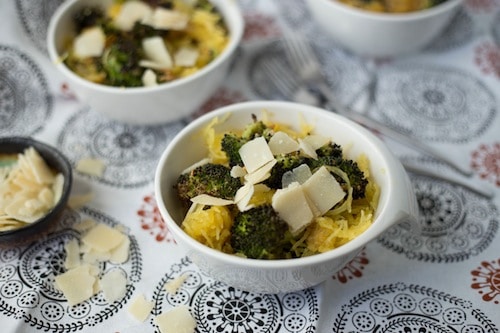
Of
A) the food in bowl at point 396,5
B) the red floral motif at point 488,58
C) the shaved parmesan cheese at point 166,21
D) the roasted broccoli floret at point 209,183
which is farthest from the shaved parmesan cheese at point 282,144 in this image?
the red floral motif at point 488,58

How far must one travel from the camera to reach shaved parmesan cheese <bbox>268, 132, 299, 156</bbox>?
1494mm

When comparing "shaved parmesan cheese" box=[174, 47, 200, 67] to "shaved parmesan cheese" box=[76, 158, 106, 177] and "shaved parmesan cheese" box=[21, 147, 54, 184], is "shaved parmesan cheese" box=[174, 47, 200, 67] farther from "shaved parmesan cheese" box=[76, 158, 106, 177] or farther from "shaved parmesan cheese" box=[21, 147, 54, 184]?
"shaved parmesan cheese" box=[21, 147, 54, 184]

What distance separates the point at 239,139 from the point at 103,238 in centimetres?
45

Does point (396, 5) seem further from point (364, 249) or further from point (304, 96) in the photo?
point (364, 249)

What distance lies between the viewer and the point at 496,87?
2117mm

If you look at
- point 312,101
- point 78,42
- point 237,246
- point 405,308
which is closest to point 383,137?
point 312,101

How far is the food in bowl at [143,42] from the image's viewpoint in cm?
188

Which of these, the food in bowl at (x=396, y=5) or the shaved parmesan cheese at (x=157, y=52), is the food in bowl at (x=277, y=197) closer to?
the shaved parmesan cheese at (x=157, y=52)

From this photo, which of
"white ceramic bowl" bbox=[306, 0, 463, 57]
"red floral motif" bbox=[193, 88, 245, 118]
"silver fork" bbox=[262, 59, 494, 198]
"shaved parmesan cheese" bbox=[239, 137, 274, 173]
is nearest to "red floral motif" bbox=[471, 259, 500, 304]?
"silver fork" bbox=[262, 59, 494, 198]

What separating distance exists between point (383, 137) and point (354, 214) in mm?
554

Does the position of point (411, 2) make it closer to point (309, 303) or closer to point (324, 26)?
point (324, 26)

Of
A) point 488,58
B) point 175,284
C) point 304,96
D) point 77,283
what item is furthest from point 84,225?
point 488,58

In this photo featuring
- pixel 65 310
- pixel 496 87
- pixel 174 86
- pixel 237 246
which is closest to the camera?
pixel 237 246

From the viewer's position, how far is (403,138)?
1904 mm
